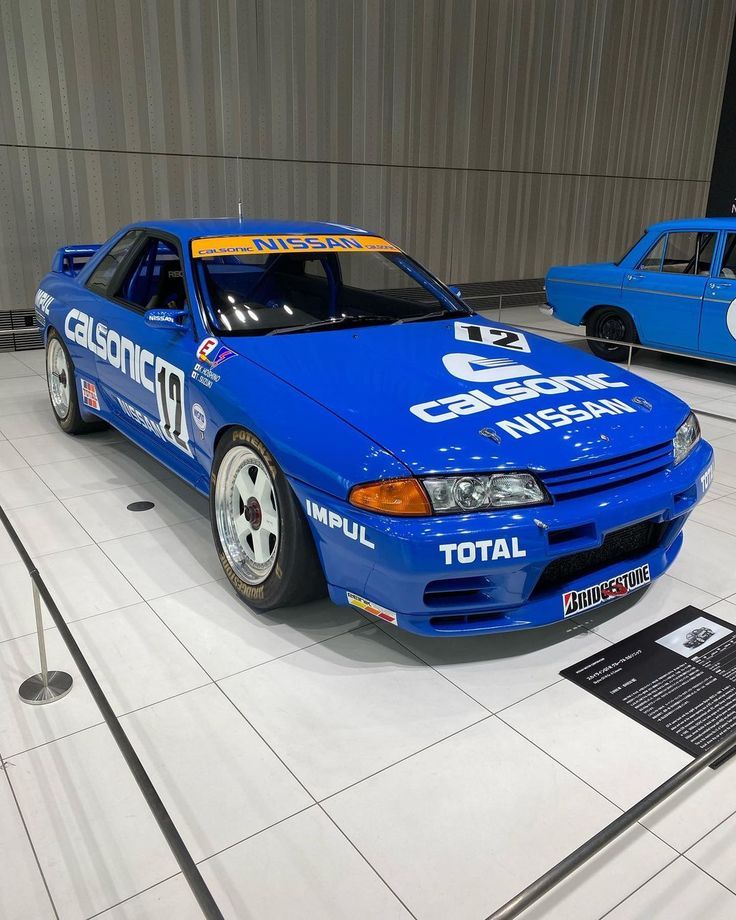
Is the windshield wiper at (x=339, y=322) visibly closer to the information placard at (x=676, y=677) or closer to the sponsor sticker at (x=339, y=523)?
the sponsor sticker at (x=339, y=523)

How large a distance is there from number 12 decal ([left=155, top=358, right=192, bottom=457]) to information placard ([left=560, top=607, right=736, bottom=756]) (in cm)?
183

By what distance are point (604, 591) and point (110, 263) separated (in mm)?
3137

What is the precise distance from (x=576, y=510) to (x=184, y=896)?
4.88 ft

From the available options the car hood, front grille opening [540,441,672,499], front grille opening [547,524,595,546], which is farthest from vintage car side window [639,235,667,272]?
front grille opening [547,524,595,546]

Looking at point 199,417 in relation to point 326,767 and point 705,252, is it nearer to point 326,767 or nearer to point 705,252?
point 326,767

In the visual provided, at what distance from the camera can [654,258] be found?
6734 mm

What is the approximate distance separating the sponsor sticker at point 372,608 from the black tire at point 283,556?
225 millimetres

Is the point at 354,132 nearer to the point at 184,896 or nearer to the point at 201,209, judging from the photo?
the point at 201,209

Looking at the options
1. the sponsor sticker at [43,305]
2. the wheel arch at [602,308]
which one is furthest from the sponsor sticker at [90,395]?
the wheel arch at [602,308]

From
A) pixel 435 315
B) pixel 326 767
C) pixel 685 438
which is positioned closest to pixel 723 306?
pixel 435 315

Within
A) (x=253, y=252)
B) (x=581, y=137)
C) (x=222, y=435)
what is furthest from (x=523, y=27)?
(x=222, y=435)

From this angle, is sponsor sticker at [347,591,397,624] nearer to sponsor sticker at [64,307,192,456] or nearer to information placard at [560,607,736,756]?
information placard at [560,607,736,756]

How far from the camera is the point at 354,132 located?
9.03 meters

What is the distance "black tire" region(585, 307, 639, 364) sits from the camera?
22.9ft
